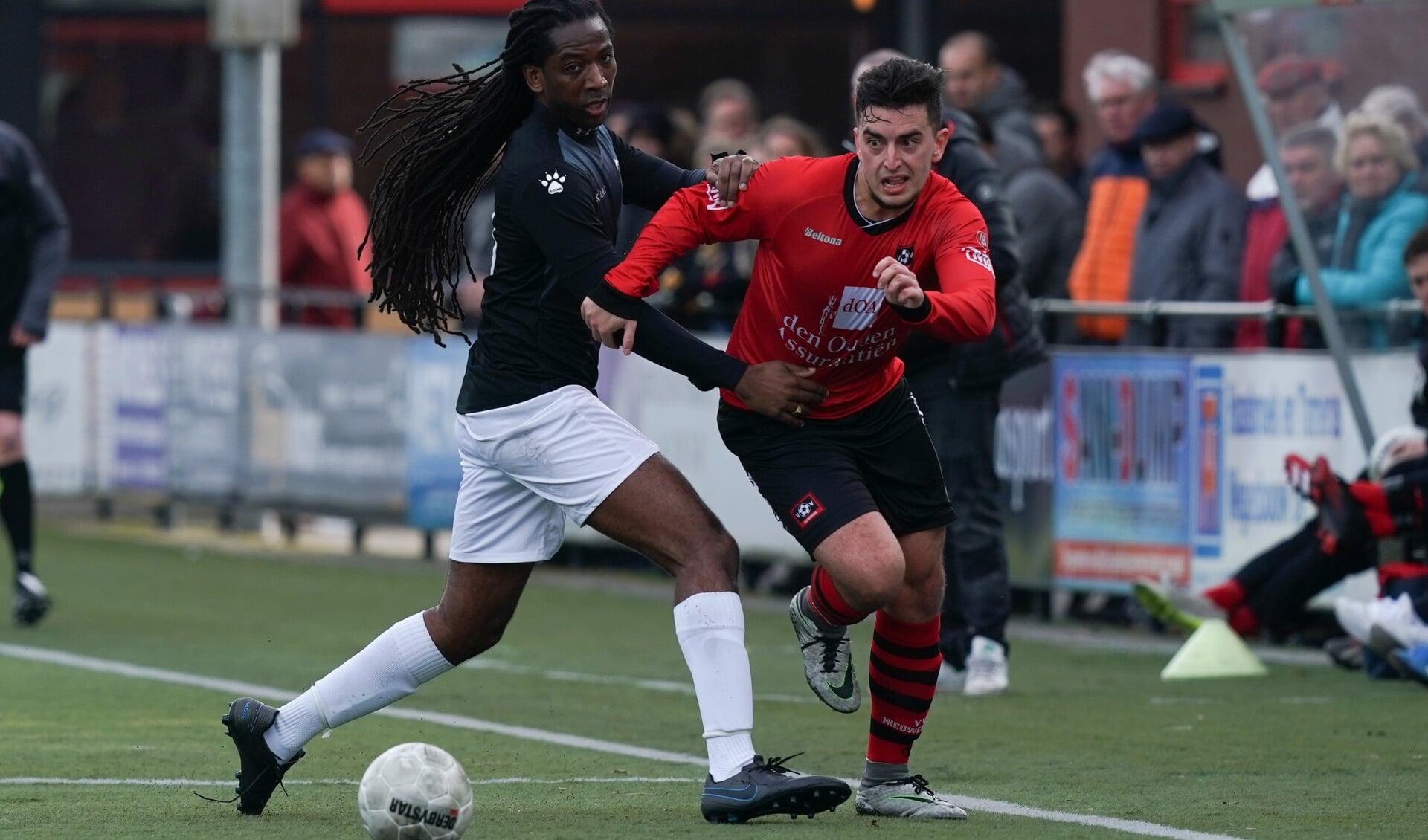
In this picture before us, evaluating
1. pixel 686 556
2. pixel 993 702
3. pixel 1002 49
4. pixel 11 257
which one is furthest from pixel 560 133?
pixel 1002 49

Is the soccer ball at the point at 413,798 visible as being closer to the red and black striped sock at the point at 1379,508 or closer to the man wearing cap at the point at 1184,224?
the red and black striped sock at the point at 1379,508

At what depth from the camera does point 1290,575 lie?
32.9ft

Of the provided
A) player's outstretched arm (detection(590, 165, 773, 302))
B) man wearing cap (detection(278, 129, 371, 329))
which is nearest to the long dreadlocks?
player's outstretched arm (detection(590, 165, 773, 302))

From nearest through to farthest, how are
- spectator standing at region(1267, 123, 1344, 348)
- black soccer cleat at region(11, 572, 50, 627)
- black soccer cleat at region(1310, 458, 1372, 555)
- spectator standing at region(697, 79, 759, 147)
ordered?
1. black soccer cleat at region(1310, 458, 1372, 555)
2. spectator standing at region(1267, 123, 1344, 348)
3. black soccer cleat at region(11, 572, 50, 627)
4. spectator standing at region(697, 79, 759, 147)

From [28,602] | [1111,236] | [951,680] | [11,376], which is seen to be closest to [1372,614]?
[951,680]

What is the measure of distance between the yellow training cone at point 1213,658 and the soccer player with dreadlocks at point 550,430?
13.2 feet

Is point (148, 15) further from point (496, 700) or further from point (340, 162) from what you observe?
point (496, 700)

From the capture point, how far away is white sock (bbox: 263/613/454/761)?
21.0 ft

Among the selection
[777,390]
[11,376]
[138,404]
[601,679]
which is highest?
[777,390]

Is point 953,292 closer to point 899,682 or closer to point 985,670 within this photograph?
point 899,682

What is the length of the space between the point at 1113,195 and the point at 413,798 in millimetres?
7379

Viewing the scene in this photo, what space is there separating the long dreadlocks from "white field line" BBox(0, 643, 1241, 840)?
1467 millimetres

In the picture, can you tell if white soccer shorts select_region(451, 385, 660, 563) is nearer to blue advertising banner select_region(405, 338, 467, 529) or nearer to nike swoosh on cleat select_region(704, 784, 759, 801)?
nike swoosh on cleat select_region(704, 784, 759, 801)

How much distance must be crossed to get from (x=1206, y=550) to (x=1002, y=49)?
9.34 meters
